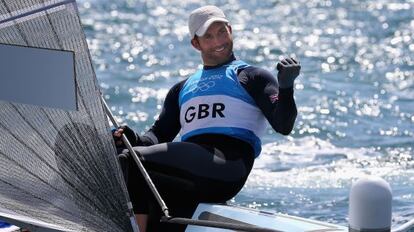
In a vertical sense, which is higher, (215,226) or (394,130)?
(394,130)

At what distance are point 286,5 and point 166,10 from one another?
3.90ft

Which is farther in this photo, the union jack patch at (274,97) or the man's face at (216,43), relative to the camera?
the man's face at (216,43)

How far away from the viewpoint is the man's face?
11.4ft

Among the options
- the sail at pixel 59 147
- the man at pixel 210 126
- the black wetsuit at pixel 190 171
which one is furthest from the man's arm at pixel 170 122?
the sail at pixel 59 147

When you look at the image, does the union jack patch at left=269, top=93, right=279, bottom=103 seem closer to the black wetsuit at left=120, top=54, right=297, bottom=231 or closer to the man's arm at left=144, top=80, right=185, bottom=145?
the black wetsuit at left=120, top=54, right=297, bottom=231

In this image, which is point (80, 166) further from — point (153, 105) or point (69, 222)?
point (153, 105)

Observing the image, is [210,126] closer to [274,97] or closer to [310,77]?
[274,97]

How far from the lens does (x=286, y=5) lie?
11383 mm

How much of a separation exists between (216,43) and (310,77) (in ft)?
15.9

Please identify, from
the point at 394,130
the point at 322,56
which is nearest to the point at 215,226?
the point at 394,130

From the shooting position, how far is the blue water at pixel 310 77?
18.1 feet

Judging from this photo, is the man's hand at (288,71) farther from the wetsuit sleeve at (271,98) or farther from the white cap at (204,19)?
the white cap at (204,19)

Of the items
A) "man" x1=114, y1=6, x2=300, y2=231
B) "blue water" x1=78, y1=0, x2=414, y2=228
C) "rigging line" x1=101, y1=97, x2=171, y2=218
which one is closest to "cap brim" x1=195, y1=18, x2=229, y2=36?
"man" x1=114, y1=6, x2=300, y2=231

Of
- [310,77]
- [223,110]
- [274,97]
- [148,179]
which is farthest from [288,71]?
[310,77]
